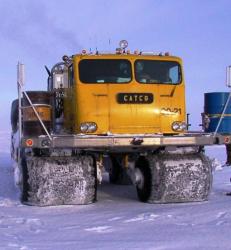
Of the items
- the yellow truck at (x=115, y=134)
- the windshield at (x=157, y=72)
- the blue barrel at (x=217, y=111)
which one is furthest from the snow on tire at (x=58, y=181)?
the blue barrel at (x=217, y=111)

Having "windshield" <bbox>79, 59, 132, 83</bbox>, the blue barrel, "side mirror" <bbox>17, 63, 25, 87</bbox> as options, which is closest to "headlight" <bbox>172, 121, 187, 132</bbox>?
the blue barrel

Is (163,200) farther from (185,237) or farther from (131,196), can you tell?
(185,237)

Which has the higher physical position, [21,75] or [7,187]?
[21,75]

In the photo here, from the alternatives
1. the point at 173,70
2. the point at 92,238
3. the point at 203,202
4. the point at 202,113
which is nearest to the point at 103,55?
the point at 173,70

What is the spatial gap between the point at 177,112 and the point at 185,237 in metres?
4.11

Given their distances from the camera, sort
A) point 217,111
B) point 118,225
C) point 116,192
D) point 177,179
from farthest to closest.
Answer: point 116,192, point 217,111, point 177,179, point 118,225

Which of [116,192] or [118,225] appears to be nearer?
[118,225]

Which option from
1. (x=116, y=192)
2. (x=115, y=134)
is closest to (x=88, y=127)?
(x=115, y=134)

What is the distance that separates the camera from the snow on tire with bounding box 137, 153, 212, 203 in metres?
8.73

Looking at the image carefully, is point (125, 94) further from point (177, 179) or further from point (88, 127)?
point (177, 179)

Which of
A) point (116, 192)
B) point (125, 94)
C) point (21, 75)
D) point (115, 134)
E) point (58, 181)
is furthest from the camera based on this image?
point (116, 192)

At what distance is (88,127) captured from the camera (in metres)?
8.98

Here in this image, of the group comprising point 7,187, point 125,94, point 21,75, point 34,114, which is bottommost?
point 7,187

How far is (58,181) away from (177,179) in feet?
6.50
